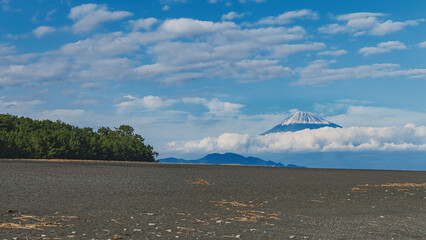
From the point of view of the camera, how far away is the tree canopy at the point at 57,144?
183 ft

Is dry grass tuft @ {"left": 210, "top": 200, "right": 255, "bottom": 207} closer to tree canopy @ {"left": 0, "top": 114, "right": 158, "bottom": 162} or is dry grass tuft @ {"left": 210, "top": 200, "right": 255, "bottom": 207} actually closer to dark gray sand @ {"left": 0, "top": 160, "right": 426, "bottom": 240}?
dark gray sand @ {"left": 0, "top": 160, "right": 426, "bottom": 240}

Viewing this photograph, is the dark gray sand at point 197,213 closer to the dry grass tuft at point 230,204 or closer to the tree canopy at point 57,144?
the dry grass tuft at point 230,204

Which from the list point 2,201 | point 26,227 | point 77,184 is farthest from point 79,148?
point 26,227

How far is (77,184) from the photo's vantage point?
2141cm

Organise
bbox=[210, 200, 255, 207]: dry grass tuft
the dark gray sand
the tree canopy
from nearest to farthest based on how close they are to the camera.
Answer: the dark gray sand < bbox=[210, 200, 255, 207]: dry grass tuft < the tree canopy

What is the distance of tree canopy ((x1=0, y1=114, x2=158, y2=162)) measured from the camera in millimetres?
55719

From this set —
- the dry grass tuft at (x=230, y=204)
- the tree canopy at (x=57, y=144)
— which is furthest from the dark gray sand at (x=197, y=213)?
the tree canopy at (x=57, y=144)

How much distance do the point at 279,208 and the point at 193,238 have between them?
6.11 meters

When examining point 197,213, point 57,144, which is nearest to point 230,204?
point 197,213

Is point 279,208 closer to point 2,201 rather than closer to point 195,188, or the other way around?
point 195,188

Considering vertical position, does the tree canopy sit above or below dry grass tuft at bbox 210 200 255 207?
above

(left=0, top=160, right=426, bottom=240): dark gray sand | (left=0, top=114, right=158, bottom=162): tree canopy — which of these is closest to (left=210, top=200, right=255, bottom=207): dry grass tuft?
(left=0, top=160, right=426, bottom=240): dark gray sand

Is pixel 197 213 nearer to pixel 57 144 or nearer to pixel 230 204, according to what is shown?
pixel 230 204

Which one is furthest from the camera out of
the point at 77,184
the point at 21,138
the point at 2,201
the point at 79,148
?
the point at 79,148
